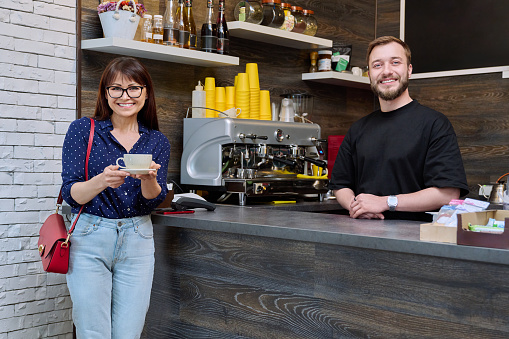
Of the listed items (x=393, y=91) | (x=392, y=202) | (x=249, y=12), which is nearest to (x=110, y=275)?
(x=392, y=202)

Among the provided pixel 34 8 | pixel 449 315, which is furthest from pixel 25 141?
pixel 449 315

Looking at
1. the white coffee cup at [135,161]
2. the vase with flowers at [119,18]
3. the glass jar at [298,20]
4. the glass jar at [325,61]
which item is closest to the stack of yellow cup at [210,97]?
the vase with flowers at [119,18]

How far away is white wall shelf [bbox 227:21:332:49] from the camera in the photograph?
3613 mm

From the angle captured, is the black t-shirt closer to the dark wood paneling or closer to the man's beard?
the man's beard

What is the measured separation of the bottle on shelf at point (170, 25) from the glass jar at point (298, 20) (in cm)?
89

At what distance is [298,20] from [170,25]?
3.31 feet

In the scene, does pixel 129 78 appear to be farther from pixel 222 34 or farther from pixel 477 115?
pixel 477 115

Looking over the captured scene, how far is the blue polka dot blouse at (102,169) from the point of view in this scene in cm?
222

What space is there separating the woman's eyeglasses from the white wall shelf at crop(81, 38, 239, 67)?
0.74m

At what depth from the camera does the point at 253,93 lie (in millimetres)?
3631

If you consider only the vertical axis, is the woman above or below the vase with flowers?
below

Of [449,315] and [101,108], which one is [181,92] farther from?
[449,315]

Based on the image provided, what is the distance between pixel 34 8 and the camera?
2.92 m

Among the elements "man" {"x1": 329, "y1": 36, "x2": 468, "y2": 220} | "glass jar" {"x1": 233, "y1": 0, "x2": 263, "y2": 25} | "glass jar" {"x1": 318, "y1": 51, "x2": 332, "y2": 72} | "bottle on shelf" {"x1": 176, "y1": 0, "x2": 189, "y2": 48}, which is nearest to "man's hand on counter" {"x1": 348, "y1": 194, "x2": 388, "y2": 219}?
"man" {"x1": 329, "y1": 36, "x2": 468, "y2": 220}
